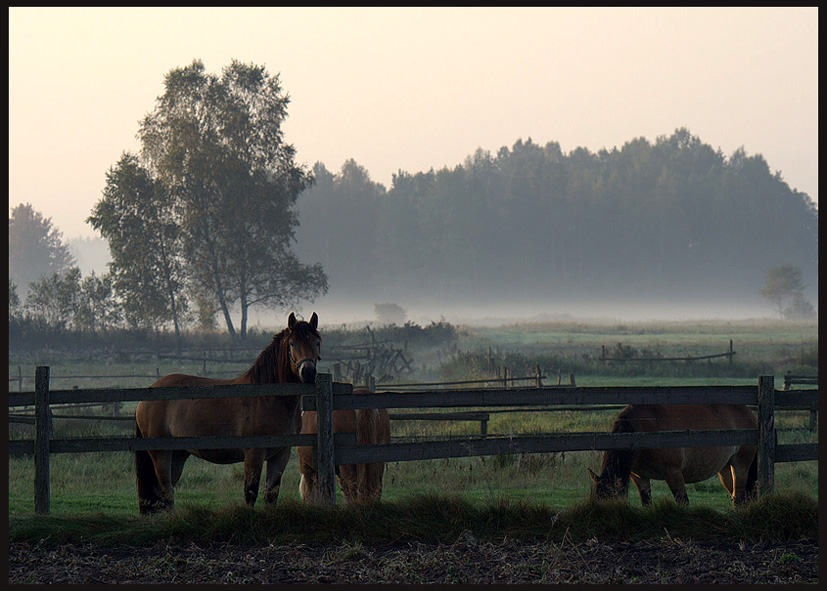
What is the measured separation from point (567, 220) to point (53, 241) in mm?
91878

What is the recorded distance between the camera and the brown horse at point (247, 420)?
798 cm

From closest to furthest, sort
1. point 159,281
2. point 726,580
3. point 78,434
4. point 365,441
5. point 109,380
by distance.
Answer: point 726,580 < point 365,441 < point 78,434 < point 109,380 < point 159,281

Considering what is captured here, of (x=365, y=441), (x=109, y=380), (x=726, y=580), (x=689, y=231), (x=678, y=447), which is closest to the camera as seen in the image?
(x=726, y=580)

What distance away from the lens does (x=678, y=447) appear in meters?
7.90

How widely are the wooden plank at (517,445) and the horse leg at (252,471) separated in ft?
3.60

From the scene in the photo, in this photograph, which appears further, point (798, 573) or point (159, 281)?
point (159, 281)

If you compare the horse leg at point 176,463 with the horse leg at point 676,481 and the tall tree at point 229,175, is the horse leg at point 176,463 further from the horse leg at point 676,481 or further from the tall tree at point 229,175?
the tall tree at point 229,175

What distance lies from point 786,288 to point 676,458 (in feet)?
382

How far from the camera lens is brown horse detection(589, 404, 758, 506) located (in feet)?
26.3

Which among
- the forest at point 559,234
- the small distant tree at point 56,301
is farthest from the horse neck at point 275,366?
the forest at point 559,234

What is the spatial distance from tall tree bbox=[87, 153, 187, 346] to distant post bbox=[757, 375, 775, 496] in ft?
139

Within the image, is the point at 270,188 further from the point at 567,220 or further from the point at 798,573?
the point at 567,220

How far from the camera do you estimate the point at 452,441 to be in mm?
7430

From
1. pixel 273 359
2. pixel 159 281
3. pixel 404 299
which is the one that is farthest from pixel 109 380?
pixel 404 299
